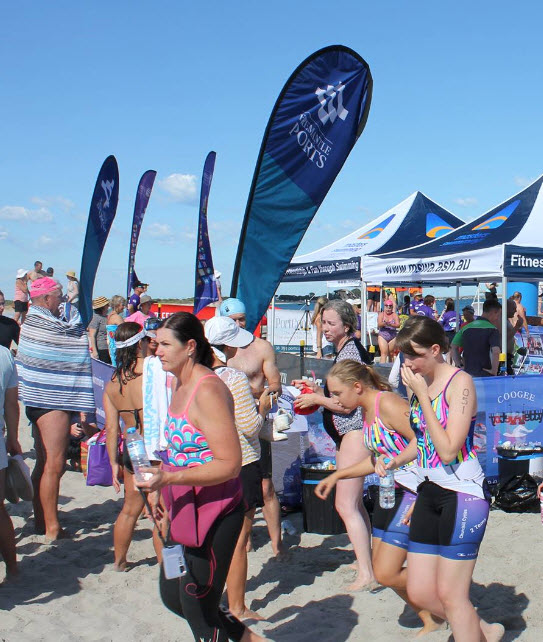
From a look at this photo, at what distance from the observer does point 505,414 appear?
638 centimetres

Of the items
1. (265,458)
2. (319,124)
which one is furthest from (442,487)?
(319,124)

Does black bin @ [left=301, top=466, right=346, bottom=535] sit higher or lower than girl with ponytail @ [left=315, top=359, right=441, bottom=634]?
lower

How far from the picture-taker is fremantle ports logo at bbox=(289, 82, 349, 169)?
5.09 meters

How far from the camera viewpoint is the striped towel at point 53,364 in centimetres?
536

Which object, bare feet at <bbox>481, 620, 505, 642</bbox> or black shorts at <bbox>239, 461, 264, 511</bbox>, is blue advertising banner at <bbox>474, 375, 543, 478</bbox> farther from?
bare feet at <bbox>481, 620, 505, 642</bbox>

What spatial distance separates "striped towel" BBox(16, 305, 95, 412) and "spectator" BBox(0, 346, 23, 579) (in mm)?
685

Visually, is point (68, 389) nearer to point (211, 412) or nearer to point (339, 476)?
point (339, 476)

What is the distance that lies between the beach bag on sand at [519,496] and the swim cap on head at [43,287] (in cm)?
407

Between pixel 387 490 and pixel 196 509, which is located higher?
pixel 196 509

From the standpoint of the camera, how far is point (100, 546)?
5422 mm

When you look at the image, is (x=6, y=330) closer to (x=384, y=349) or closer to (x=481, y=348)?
(x=481, y=348)

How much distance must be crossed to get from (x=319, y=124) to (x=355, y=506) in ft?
9.04

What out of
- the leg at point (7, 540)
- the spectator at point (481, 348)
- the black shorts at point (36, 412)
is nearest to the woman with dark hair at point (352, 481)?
the leg at point (7, 540)

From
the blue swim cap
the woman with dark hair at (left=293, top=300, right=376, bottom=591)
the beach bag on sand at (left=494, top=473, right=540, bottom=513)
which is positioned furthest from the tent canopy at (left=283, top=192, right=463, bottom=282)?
the woman with dark hair at (left=293, top=300, right=376, bottom=591)
